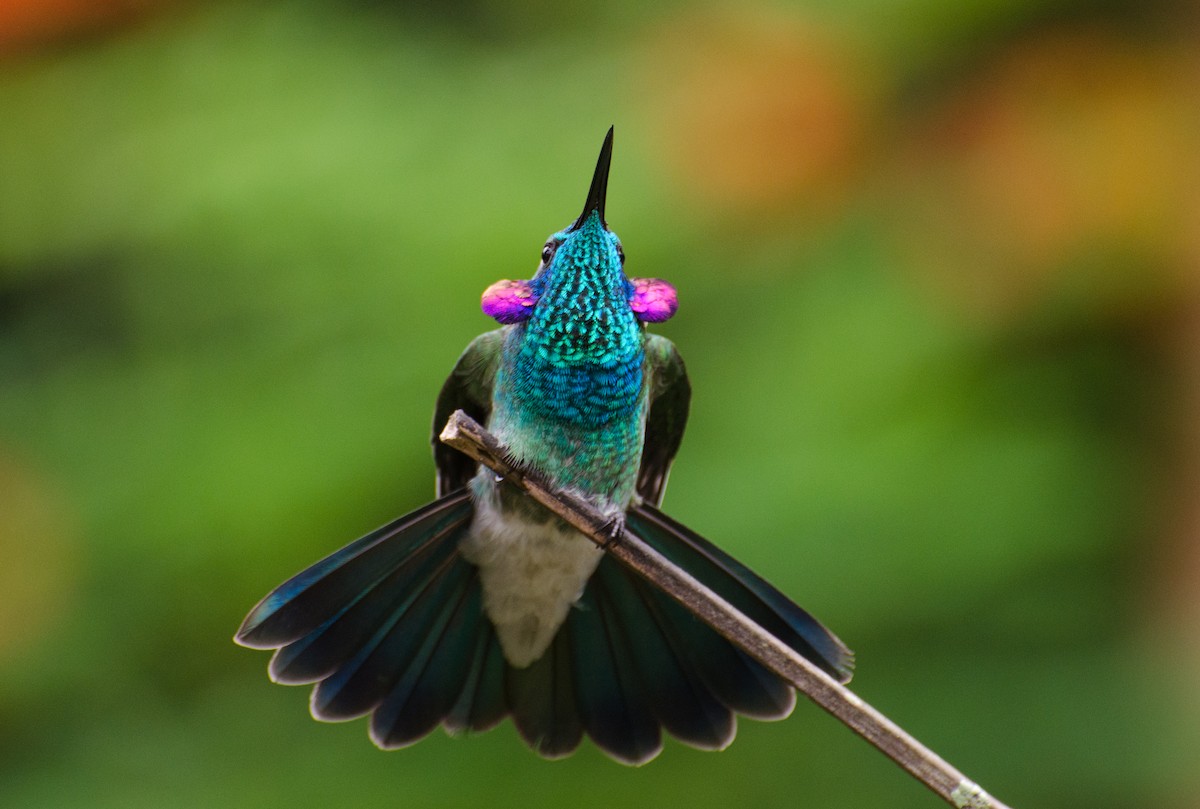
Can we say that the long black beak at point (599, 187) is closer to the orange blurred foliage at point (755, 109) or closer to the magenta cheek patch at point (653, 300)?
the magenta cheek patch at point (653, 300)

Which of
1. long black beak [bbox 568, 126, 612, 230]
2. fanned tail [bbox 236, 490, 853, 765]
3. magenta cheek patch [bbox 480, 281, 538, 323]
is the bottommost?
fanned tail [bbox 236, 490, 853, 765]

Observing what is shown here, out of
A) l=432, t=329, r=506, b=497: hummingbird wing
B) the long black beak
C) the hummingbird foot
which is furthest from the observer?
l=432, t=329, r=506, b=497: hummingbird wing

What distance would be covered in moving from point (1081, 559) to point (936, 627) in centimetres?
57

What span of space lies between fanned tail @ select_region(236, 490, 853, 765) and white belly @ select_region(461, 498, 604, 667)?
0.02 meters

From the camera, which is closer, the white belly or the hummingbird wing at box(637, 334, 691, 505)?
the white belly

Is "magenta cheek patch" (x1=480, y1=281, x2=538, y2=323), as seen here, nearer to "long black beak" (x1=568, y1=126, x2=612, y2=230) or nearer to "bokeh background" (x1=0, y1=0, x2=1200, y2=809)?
"long black beak" (x1=568, y1=126, x2=612, y2=230)

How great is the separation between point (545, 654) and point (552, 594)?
110mm

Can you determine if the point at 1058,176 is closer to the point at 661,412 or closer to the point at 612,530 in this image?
the point at 661,412

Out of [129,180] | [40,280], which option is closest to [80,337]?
[40,280]

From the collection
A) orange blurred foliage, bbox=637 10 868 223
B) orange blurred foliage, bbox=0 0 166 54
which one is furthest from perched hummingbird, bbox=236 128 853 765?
orange blurred foliage, bbox=0 0 166 54

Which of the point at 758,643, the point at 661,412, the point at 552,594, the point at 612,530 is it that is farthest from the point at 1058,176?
the point at 758,643

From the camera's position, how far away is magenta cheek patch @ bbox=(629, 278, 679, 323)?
2168mm

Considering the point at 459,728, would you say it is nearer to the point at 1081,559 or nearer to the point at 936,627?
the point at 936,627

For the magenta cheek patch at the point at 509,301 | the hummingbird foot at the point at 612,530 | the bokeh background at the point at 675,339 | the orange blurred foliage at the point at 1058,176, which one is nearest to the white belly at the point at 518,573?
the hummingbird foot at the point at 612,530
